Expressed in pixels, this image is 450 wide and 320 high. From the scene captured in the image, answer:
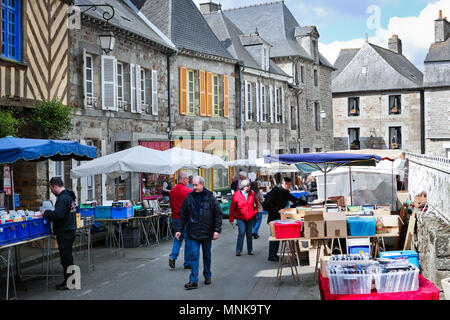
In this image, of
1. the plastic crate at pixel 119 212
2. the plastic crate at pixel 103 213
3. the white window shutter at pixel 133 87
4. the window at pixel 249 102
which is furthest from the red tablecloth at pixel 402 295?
the window at pixel 249 102

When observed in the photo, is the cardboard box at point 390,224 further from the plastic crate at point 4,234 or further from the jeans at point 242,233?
the plastic crate at point 4,234

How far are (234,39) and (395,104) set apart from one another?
1828 cm

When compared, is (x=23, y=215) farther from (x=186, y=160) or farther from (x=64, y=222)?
(x=186, y=160)

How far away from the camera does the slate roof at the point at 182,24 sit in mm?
21094

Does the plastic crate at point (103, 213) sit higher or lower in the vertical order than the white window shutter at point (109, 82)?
lower

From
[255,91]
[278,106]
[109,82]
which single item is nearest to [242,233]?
[109,82]

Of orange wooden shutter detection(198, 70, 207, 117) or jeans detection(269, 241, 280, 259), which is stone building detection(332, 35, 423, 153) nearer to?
orange wooden shutter detection(198, 70, 207, 117)

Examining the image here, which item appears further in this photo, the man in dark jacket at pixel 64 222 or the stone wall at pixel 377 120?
the stone wall at pixel 377 120

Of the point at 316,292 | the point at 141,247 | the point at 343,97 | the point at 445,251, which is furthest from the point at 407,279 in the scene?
the point at 343,97

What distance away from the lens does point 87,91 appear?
51.0ft

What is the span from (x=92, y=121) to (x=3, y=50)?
3944 mm

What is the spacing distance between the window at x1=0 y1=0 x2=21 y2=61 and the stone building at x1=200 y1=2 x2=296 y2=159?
1300 cm

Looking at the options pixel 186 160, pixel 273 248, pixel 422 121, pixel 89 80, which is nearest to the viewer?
pixel 273 248

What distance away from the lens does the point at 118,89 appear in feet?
56.3
